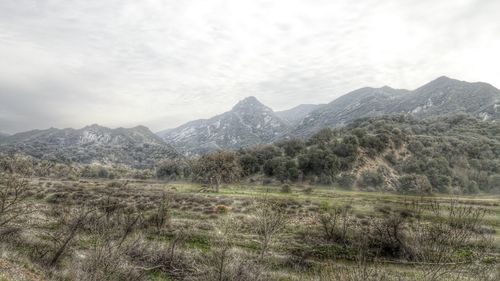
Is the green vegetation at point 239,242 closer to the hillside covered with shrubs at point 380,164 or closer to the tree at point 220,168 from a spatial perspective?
the tree at point 220,168

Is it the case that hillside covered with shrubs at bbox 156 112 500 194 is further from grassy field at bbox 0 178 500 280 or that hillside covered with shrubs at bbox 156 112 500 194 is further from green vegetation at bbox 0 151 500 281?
green vegetation at bbox 0 151 500 281

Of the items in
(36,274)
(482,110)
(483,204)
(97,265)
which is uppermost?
(482,110)

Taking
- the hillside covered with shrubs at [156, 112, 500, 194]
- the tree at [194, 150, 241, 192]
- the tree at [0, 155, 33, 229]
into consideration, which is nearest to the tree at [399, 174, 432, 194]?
the hillside covered with shrubs at [156, 112, 500, 194]

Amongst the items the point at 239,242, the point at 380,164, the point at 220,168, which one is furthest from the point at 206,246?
the point at 380,164

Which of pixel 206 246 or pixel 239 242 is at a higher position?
pixel 239 242

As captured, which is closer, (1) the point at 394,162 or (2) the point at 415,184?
(2) the point at 415,184

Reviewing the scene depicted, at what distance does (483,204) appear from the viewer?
43.4 meters

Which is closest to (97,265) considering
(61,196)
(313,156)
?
(61,196)

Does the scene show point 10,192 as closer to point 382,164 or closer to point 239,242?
point 239,242

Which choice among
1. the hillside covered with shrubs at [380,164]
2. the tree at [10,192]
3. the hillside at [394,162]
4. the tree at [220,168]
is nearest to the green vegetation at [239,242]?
the tree at [10,192]

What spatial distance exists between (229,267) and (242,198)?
2960 centimetres

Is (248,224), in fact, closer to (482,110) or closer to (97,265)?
(97,265)

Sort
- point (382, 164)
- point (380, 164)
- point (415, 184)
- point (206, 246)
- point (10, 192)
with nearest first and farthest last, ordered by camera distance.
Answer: point (10, 192), point (206, 246), point (415, 184), point (380, 164), point (382, 164)

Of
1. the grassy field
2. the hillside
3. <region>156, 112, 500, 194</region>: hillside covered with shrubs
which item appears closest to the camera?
the grassy field
